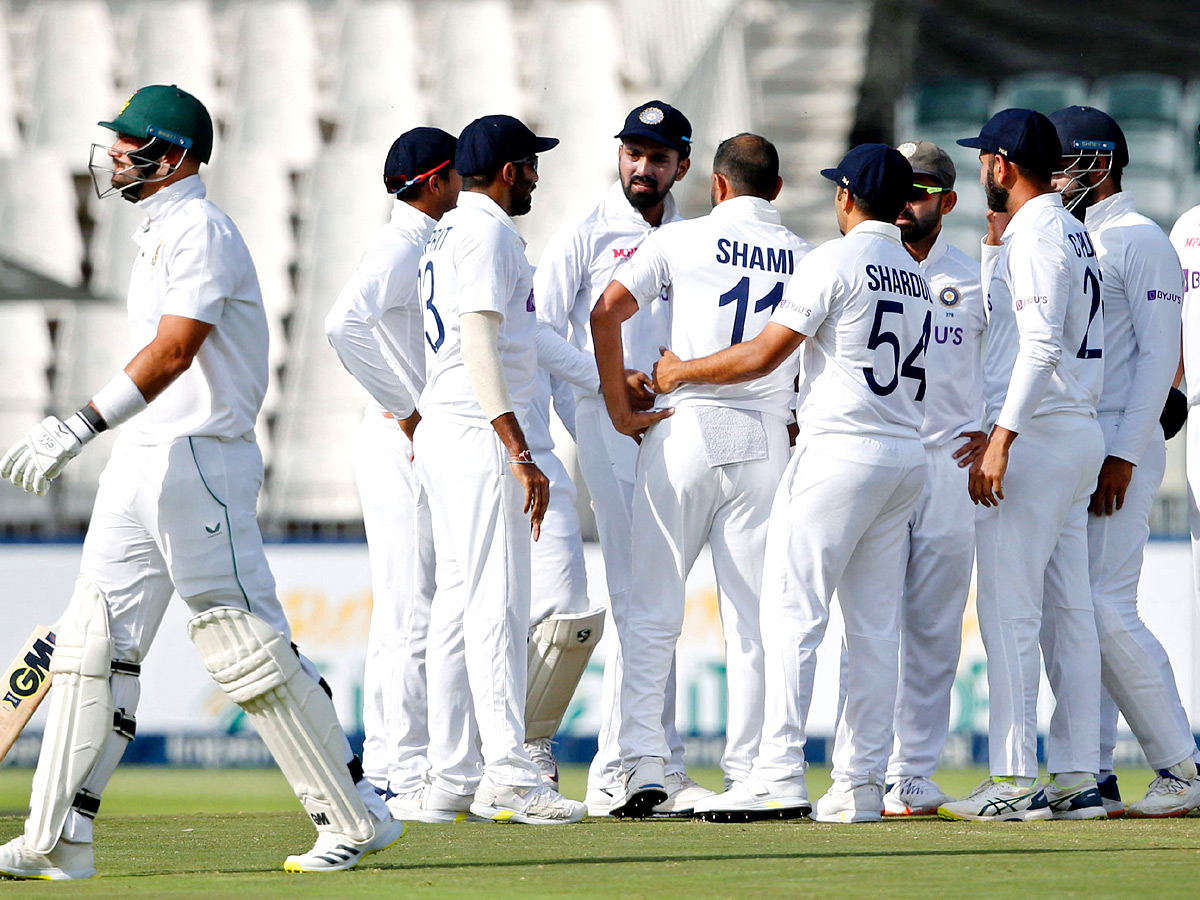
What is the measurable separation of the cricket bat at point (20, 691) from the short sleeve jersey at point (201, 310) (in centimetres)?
97

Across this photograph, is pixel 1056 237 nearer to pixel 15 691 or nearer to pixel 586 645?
pixel 586 645

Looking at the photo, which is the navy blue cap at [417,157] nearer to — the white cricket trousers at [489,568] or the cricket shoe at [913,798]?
the white cricket trousers at [489,568]

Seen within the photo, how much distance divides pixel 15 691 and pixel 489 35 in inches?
673

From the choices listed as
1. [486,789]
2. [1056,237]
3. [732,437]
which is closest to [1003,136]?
[1056,237]

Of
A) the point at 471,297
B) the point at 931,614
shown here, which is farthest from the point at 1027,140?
the point at 471,297

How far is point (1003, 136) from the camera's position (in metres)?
5.34

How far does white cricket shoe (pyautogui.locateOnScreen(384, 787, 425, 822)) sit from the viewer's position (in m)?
5.38

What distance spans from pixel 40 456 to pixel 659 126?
104 inches

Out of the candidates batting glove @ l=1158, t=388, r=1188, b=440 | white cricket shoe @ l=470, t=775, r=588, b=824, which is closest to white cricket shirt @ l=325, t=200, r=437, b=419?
white cricket shoe @ l=470, t=775, r=588, b=824

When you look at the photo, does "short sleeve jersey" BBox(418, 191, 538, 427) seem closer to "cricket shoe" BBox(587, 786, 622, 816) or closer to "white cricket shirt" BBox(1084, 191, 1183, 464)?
"cricket shoe" BBox(587, 786, 622, 816)

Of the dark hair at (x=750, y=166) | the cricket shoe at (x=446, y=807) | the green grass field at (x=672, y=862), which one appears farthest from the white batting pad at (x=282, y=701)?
the dark hair at (x=750, y=166)

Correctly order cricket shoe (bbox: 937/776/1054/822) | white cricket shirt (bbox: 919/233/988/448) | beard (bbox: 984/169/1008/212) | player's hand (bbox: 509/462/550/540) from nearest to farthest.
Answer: player's hand (bbox: 509/462/550/540)
cricket shoe (bbox: 937/776/1054/822)
beard (bbox: 984/169/1008/212)
white cricket shirt (bbox: 919/233/988/448)

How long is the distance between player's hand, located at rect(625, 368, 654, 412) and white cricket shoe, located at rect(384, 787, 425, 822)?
4.81 ft

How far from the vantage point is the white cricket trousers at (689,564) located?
5.27 m
